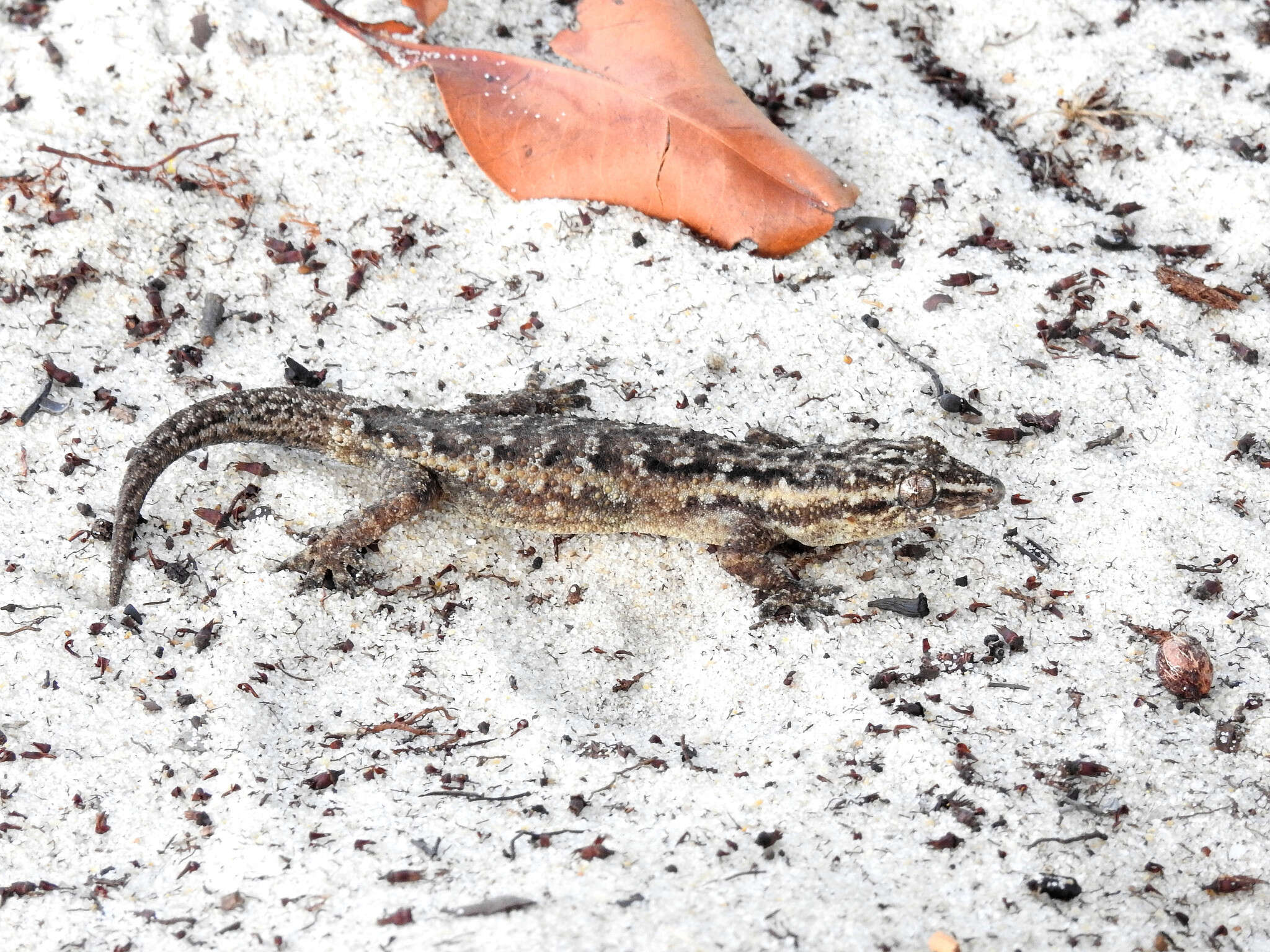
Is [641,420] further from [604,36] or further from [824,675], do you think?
[604,36]

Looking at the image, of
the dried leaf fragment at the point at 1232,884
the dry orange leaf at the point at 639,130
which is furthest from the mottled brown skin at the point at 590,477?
the dried leaf fragment at the point at 1232,884

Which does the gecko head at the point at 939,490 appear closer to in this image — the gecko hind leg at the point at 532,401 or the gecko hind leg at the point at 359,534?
the gecko hind leg at the point at 532,401

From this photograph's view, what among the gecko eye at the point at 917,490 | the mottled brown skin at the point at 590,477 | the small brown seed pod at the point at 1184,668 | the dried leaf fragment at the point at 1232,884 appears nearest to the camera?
the dried leaf fragment at the point at 1232,884

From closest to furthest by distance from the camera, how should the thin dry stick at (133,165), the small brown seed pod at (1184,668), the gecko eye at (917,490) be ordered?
1. the small brown seed pod at (1184,668)
2. the gecko eye at (917,490)
3. the thin dry stick at (133,165)

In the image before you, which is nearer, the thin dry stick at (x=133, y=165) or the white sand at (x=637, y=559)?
the white sand at (x=637, y=559)

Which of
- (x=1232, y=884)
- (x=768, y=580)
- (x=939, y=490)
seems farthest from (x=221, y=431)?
(x=1232, y=884)

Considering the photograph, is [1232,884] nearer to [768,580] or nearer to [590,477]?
[768,580]
